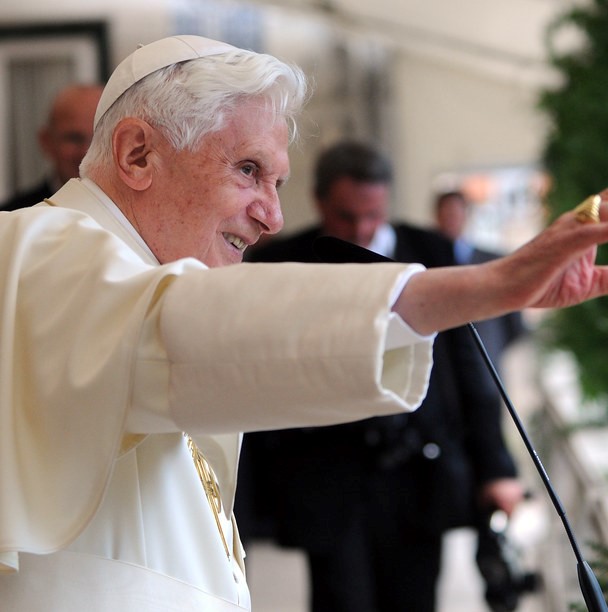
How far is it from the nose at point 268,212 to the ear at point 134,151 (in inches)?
5.6

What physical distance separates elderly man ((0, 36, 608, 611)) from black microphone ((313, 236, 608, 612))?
149 millimetres

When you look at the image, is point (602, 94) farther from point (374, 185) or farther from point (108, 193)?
point (108, 193)

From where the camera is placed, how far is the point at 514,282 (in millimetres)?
1153

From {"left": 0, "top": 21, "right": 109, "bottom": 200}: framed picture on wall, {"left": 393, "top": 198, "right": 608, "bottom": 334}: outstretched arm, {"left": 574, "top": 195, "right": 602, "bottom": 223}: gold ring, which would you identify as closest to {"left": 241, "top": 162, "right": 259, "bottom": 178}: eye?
{"left": 393, "top": 198, "right": 608, "bottom": 334}: outstretched arm

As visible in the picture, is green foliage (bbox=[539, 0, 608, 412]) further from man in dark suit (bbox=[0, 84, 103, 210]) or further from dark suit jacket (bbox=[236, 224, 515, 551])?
man in dark suit (bbox=[0, 84, 103, 210])

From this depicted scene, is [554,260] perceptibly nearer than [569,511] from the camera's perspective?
Yes

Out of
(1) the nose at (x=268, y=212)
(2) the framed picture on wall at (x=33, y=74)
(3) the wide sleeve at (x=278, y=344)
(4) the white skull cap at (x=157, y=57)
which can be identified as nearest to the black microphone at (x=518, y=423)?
(1) the nose at (x=268, y=212)

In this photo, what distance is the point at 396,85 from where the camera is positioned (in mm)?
13750

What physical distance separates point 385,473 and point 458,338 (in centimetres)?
48

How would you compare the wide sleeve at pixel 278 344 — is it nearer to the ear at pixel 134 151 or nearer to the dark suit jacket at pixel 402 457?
the ear at pixel 134 151

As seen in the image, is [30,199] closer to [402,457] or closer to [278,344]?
[402,457]

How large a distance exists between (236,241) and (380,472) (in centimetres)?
214

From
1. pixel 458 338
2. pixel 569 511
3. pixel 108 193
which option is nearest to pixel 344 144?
pixel 458 338

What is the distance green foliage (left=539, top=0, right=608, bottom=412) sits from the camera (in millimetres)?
4020
